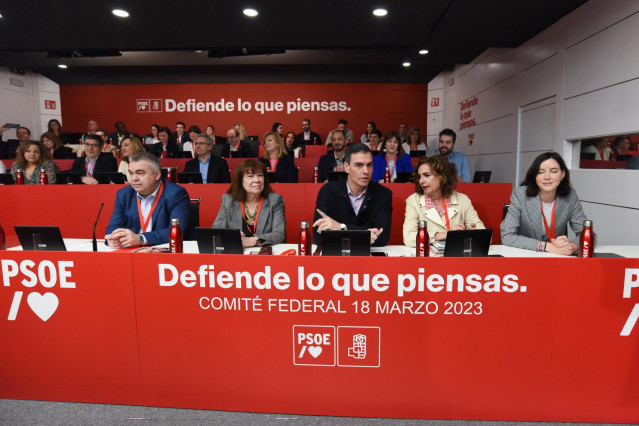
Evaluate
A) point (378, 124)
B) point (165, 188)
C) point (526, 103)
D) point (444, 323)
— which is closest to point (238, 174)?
point (165, 188)

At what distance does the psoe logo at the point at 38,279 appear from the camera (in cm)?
173

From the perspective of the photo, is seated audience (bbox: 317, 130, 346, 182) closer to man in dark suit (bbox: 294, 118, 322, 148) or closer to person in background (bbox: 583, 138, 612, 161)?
person in background (bbox: 583, 138, 612, 161)

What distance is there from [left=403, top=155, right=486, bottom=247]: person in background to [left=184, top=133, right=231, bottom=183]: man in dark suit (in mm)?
3050

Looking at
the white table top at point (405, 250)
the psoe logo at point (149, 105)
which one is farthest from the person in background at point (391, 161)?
the psoe logo at point (149, 105)

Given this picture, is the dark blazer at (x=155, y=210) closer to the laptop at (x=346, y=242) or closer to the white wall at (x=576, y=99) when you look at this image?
the laptop at (x=346, y=242)

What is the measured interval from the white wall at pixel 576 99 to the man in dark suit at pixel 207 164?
430cm

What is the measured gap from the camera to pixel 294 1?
473 cm

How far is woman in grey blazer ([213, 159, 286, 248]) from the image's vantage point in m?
2.74

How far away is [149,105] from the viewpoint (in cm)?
1127

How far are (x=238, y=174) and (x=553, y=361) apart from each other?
2169mm

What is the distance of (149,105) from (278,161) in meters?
7.95

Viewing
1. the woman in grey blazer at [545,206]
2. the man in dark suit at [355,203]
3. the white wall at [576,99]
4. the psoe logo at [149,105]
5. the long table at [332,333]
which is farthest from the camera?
the psoe logo at [149,105]

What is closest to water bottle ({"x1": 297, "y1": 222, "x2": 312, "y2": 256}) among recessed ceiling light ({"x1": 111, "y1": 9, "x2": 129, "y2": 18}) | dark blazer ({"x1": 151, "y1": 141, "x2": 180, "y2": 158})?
recessed ceiling light ({"x1": 111, "y1": 9, "x2": 129, "y2": 18})

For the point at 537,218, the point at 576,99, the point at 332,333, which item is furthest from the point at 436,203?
the point at 576,99
